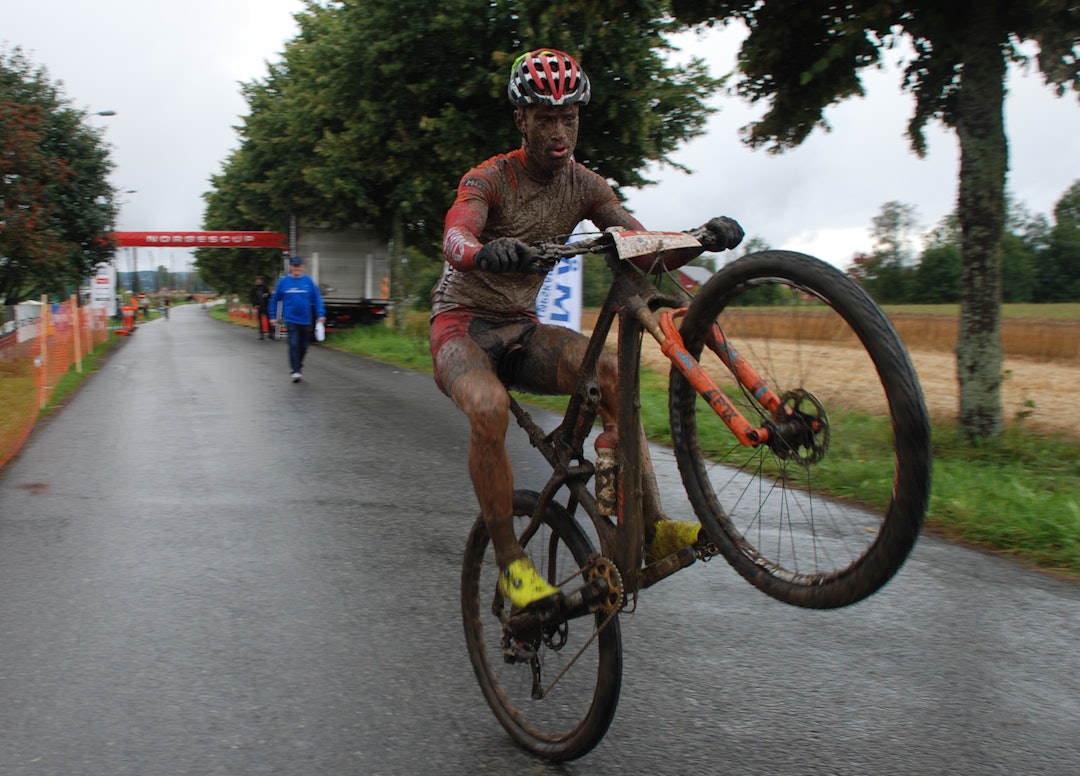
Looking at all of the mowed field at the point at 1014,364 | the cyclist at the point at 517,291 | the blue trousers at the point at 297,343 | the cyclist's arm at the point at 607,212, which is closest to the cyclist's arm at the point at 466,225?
the cyclist at the point at 517,291

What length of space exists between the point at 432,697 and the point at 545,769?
73cm

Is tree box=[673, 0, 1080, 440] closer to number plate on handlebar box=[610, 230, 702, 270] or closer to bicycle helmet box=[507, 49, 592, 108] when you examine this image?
bicycle helmet box=[507, 49, 592, 108]

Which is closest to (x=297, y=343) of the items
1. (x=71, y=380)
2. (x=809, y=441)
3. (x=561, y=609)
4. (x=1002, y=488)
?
(x=71, y=380)

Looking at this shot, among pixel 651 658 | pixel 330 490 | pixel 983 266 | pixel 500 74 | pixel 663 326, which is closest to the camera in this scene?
pixel 663 326

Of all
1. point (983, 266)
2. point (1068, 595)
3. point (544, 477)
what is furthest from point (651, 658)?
point (983, 266)

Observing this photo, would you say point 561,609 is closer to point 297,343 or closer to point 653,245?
point 653,245

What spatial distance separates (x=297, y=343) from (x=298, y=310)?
742 millimetres

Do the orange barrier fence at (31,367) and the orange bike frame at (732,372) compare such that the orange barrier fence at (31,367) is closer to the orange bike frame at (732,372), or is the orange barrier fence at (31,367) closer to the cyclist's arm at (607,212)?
the cyclist's arm at (607,212)

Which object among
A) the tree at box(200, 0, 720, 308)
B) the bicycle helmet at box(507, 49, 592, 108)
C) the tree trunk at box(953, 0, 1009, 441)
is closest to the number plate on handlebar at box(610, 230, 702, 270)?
the bicycle helmet at box(507, 49, 592, 108)

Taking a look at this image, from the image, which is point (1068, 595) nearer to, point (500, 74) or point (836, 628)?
point (836, 628)

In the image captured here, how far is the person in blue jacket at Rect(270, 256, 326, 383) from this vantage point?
17.2 m

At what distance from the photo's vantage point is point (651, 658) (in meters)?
4.35

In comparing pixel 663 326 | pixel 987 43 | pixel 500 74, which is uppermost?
pixel 500 74

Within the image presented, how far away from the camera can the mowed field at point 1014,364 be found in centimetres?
365
